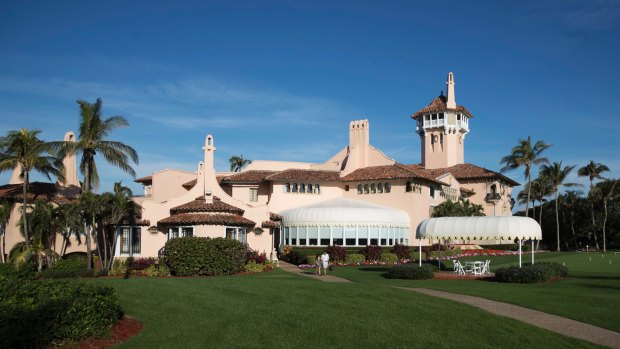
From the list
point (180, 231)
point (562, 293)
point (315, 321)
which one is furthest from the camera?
point (180, 231)

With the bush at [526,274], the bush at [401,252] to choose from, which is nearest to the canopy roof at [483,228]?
the bush at [526,274]

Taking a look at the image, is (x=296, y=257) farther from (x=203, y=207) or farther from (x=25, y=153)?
(x=25, y=153)

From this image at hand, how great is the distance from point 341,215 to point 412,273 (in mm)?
18070

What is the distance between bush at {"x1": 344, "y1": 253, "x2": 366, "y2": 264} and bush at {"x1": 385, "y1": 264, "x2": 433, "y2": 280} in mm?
Answer: 12227

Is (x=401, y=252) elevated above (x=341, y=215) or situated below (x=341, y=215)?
below

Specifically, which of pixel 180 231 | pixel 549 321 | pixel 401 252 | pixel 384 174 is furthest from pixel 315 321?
pixel 384 174

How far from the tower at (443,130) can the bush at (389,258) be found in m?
34.8

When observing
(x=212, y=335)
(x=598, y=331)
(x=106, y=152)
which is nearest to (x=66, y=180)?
(x=106, y=152)

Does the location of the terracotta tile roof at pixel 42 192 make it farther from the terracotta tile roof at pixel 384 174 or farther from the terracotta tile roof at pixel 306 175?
the terracotta tile roof at pixel 384 174

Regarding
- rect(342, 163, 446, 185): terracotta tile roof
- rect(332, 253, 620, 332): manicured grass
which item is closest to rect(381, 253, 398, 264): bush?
rect(342, 163, 446, 185): terracotta tile roof

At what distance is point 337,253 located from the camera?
4266cm

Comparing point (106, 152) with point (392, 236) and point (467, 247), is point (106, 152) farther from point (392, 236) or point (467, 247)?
point (467, 247)

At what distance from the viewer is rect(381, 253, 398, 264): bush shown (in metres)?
44.7

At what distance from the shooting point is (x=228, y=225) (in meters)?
38.7
